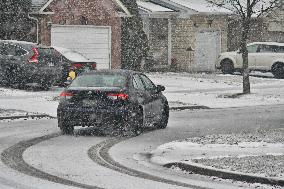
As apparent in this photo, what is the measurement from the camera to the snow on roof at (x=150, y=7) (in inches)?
1786

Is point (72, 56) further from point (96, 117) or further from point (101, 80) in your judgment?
point (96, 117)

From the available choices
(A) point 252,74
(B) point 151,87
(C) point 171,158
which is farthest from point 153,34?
(C) point 171,158

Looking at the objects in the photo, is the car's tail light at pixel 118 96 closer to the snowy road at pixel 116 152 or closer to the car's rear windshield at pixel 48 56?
the snowy road at pixel 116 152

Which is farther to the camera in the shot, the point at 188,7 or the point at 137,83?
the point at 188,7

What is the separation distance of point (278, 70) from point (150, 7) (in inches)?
294

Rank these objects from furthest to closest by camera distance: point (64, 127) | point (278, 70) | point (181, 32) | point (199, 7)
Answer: point (199, 7), point (181, 32), point (278, 70), point (64, 127)

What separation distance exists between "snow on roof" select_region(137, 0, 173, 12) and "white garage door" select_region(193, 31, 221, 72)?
2578 mm

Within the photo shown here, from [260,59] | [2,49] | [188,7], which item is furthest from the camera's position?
[188,7]

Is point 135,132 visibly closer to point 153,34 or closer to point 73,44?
point 73,44

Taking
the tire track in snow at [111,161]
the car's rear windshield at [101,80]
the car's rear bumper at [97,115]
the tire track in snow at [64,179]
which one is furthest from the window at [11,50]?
the tire track in snow at [111,161]

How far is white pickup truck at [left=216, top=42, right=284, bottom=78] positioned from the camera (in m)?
44.4

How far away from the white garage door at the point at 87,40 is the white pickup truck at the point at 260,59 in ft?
25.4

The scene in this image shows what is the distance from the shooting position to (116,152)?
607 inches

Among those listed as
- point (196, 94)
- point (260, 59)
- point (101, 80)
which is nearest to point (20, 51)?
point (196, 94)
